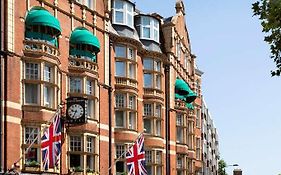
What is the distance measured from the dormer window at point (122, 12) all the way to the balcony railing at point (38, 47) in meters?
13.4

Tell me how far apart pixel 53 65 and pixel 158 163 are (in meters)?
19.4

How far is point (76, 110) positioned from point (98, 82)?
629cm

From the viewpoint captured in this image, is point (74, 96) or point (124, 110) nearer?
point (74, 96)

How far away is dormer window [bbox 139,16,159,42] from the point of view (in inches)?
2415

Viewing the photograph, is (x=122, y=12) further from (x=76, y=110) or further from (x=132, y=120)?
(x=76, y=110)

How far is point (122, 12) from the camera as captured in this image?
2254 inches

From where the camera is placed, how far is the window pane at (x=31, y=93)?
140 feet

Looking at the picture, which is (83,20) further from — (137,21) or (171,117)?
(171,117)

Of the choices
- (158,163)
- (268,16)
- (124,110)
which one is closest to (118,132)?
(124,110)

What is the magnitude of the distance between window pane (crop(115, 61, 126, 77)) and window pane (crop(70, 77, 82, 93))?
7349 millimetres

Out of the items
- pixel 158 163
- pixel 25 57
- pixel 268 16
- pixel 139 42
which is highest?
pixel 139 42

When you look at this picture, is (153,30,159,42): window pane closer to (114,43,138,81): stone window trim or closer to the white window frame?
the white window frame

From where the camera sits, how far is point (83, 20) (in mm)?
50062

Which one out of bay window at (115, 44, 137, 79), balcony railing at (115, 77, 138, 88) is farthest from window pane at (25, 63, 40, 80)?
bay window at (115, 44, 137, 79)
